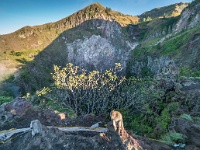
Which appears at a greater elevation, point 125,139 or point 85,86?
point 125,139

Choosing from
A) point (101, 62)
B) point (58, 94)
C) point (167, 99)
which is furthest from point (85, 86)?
point (101, 62)

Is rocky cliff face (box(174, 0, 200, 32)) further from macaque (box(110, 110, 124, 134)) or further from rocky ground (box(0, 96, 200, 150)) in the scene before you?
macaque (box(110, 110, 124, 134))

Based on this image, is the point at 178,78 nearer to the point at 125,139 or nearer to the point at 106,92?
the point at 106,92

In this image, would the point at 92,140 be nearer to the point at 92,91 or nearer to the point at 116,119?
the point at 116,119

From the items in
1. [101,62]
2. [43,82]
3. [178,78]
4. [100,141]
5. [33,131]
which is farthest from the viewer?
[101,62]

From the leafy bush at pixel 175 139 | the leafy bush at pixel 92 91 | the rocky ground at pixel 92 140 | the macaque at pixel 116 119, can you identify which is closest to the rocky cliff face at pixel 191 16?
the leafy bush at pixel 92 91

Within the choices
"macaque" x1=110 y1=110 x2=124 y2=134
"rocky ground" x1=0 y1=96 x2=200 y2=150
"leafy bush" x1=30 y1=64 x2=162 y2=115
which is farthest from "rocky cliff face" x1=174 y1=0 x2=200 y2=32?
"macaque" x1=110 y1=110 x2=124 y2=134

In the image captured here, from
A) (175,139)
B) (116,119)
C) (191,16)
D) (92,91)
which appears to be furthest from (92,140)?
(191,16)

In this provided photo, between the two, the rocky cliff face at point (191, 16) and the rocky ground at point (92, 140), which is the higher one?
the rocky cliff face at point (191, 16)

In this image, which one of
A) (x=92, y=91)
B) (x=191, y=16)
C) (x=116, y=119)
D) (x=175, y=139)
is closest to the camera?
(x=116, y=119)

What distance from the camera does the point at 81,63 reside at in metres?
58.6

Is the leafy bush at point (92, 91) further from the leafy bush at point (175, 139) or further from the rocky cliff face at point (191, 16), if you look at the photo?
the rocky cliff face at point (191, 16)

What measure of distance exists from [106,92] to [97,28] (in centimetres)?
5868

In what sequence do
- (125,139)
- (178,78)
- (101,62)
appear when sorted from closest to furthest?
(125,139) < (178,78) < (101,62)
